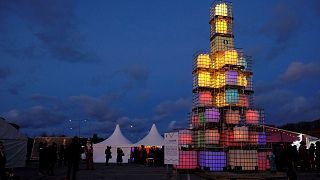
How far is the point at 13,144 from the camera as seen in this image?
24844mm

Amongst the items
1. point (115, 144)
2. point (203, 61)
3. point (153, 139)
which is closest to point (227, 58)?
point (203, 61)

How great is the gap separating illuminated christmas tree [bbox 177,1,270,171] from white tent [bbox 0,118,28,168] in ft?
36.7

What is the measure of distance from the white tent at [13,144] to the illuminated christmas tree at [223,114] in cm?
1118

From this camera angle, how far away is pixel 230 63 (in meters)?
22.8

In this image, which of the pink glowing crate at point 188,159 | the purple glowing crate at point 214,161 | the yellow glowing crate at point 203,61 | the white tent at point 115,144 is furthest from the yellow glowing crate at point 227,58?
the white tent at point 115,144

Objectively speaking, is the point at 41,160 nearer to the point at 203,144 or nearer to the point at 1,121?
the point at 1,121

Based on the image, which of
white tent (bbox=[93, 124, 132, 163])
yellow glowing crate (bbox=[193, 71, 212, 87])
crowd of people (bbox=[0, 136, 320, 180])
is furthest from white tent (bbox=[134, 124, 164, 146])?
yellow glowing crate (bbox=[193, 71, 212, 87])

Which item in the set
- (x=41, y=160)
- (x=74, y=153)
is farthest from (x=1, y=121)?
(x=74, y=153)

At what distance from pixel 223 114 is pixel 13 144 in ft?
45.8

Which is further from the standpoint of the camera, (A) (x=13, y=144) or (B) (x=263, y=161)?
(A) (x=13, y=144)

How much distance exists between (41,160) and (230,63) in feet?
40.4

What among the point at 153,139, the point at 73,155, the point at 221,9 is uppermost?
the point at 221,9

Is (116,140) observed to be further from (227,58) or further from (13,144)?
(227,58)

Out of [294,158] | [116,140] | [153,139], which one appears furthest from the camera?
[116,140]
